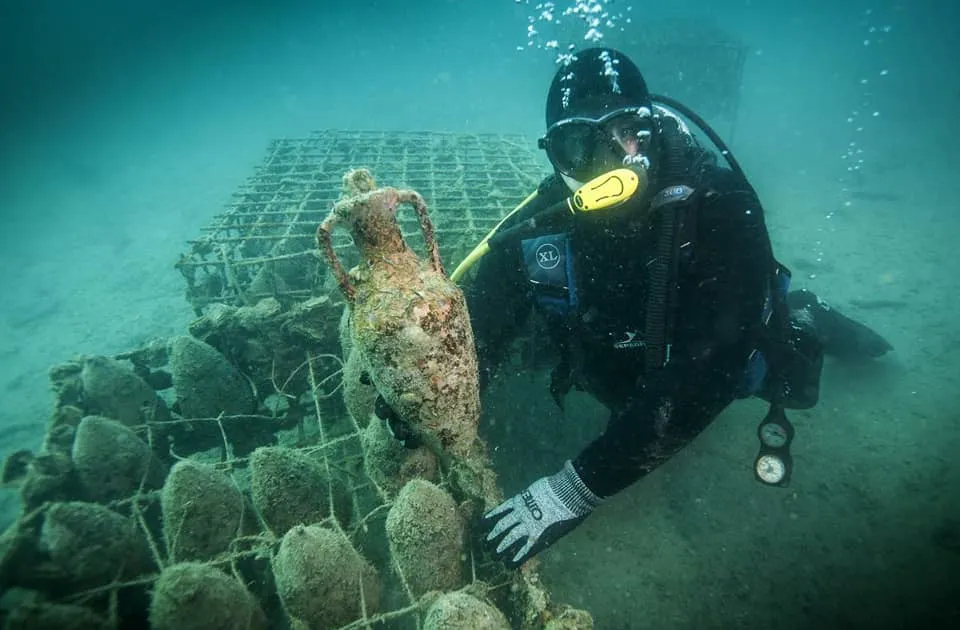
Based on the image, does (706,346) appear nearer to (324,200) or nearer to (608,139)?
(608,139)

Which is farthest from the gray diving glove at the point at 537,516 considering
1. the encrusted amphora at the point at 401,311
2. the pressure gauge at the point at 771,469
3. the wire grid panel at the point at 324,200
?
the wire grid panel at the point at 324,200

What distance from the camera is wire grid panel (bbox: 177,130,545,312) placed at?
5.09 meters

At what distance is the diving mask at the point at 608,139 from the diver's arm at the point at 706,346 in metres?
0.49

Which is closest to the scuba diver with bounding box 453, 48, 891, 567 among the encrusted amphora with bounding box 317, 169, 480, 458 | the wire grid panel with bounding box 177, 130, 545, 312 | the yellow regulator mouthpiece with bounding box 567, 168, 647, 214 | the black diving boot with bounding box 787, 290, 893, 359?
the yellow regulator mouthpiece with bounding box 567, 168, 647, 214

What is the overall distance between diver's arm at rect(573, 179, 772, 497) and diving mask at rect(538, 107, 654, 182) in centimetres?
49

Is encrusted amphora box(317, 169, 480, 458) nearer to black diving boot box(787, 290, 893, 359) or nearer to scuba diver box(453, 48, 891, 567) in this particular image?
scuba diver box(453, 48, 891, 567)

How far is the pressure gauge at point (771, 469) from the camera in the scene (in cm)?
284

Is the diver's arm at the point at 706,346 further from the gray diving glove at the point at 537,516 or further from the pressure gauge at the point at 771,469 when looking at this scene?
the pressure gauge at the point at 771,469

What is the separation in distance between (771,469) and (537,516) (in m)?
1.58

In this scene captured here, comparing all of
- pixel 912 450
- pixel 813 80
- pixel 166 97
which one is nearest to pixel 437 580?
pixel 912 450

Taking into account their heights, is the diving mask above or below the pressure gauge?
above

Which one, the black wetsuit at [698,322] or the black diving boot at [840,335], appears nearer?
the black wetsuit at [698,322]

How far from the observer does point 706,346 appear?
2447 millimetres

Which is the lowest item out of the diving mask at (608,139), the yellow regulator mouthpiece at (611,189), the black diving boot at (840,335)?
the black diving boot at (840,335)
